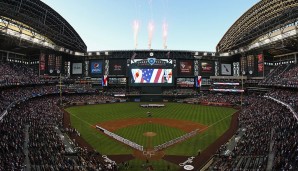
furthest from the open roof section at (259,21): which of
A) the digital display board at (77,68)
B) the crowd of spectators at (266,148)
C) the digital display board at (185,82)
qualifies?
the digital display board at (77,68)

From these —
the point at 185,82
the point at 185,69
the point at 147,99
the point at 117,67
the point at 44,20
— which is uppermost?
the point at 44,20

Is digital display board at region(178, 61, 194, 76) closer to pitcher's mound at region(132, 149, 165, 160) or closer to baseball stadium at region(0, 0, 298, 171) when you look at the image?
baseball stadium at region(0, 0, 298, 171)

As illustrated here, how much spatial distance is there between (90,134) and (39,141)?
11.4 m

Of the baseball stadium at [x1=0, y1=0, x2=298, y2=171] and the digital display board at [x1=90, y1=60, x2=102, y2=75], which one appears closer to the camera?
the baseball stadium at [x1=0, y1=0, x2=298, y2=171]

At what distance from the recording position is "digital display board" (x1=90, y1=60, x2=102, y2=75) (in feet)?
323

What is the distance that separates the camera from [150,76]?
93625 mm

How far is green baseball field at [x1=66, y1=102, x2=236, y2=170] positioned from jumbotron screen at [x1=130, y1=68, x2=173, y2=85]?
29845mm

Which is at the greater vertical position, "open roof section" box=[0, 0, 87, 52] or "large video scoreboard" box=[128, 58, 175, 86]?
"open roof section" box=[0, 0, 87, 52]

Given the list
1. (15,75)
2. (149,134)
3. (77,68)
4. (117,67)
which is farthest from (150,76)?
(149,134)

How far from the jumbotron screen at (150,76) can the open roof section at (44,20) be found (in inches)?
967

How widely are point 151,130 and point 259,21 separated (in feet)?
183

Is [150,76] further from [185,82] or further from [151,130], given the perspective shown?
[151,130]

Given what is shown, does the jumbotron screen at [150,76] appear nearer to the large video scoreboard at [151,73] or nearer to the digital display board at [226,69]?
the large video scoreboard at [151,73]

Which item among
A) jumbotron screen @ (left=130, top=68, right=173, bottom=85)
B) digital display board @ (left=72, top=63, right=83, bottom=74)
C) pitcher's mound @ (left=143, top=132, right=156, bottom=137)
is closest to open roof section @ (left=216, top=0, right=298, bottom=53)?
jumbotron screen @ (left=130, top=68, right=173, bottom=85)
